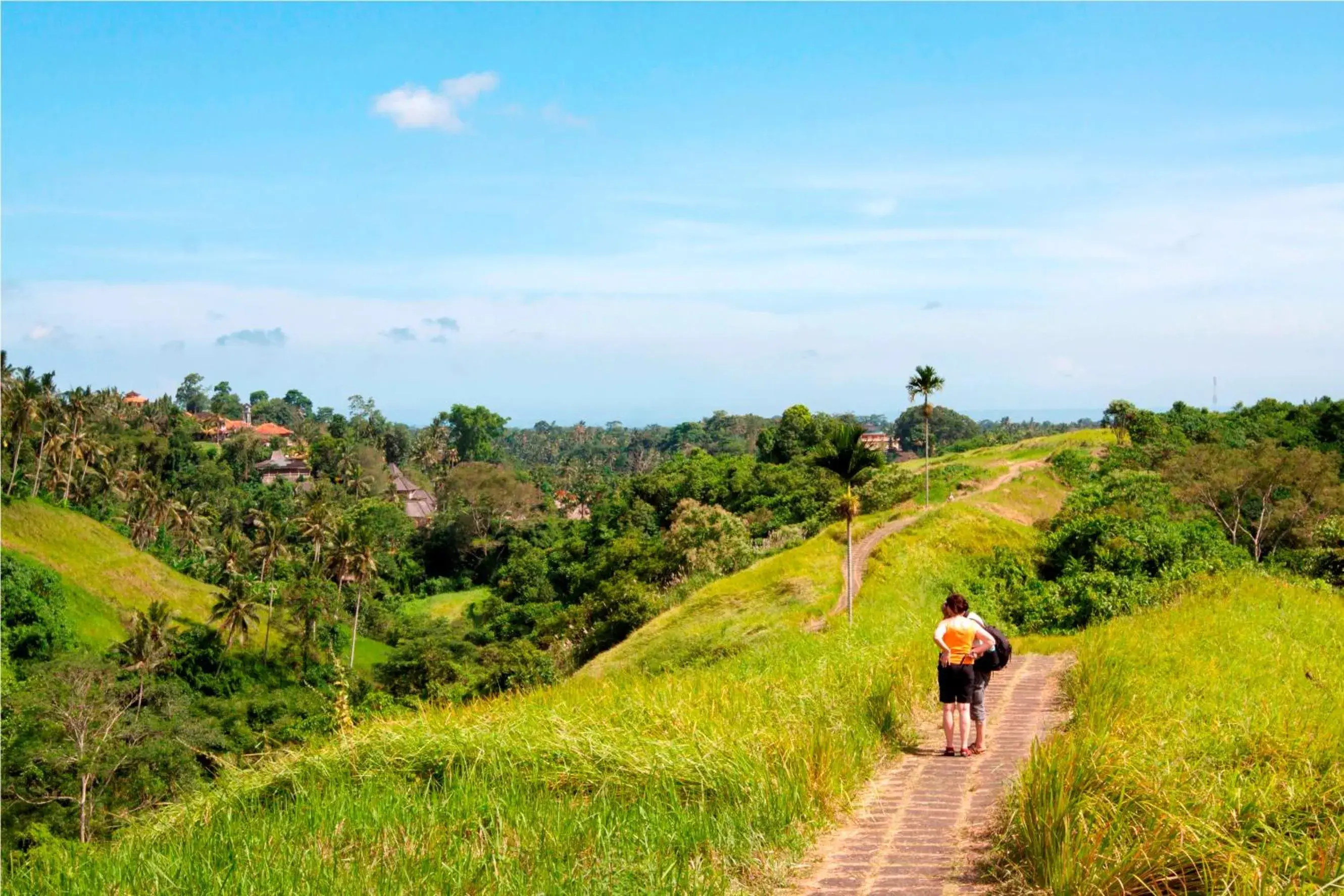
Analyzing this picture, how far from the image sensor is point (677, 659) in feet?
74.7

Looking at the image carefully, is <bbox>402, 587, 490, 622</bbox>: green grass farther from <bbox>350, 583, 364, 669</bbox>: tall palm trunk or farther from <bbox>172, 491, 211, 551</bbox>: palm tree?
<bbox>172, 491, 211, 551</bbox>: palm tree

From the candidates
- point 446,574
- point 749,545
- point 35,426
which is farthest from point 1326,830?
point 446,574

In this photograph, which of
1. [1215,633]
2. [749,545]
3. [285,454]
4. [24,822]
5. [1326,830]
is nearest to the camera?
[1326,830]

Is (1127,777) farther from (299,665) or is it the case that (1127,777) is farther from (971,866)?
(299,665)

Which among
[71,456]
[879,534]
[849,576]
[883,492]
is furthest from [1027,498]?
[71,456]

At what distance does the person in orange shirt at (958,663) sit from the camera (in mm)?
7957

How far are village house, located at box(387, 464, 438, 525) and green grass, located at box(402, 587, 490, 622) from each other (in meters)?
12.8

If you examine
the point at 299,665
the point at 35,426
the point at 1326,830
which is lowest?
the point at 299,665

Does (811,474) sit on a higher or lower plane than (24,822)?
higher

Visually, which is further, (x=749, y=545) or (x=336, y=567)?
(x=336, y=567)

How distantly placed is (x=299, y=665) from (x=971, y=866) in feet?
164

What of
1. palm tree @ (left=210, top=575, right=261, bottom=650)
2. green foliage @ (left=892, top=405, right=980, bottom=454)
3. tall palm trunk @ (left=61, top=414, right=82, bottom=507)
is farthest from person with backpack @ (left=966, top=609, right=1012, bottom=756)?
green foliage @ (left=892, top=405, right=980, bottom=454)

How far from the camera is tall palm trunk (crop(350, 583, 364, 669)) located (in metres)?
50.3

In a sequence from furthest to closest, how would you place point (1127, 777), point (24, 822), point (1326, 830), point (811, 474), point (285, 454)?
point (285, 454), point (811, 474), point (24, 822), point (1127, 777), point (1326, 830)
